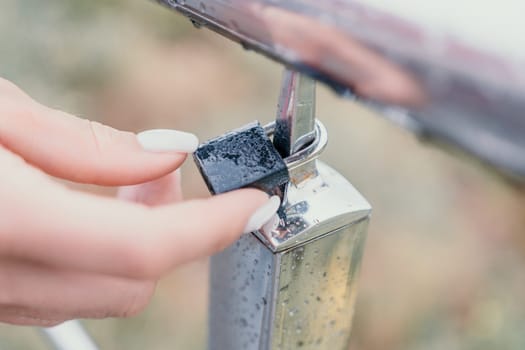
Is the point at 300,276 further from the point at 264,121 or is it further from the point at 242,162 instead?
the point at 264,121

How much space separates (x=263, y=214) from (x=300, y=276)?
5cm

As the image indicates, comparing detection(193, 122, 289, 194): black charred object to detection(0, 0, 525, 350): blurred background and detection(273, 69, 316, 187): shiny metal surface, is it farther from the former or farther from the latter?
detection(0, 0, 525, 350): blurred background

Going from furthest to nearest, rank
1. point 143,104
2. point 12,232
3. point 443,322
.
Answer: point 143,104 < point 443,322 < point 12,232

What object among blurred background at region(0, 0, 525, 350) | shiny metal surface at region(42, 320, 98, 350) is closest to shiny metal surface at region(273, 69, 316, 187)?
shiny metal surface at region(42, 320, 98, 350)

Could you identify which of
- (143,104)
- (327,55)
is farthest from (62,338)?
(143,104)

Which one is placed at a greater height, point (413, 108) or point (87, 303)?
point (413, 108)

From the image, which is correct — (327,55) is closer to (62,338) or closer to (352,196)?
(352,196)

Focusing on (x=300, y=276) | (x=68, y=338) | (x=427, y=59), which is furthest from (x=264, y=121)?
(x=427, y=59)

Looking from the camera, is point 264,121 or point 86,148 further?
point 264,121

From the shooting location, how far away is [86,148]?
0.33m

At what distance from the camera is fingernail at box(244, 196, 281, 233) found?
0.99ft

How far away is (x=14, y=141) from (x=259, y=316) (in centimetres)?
15

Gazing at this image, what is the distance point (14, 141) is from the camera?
328 millimetres

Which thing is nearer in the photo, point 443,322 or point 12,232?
point 12,232
